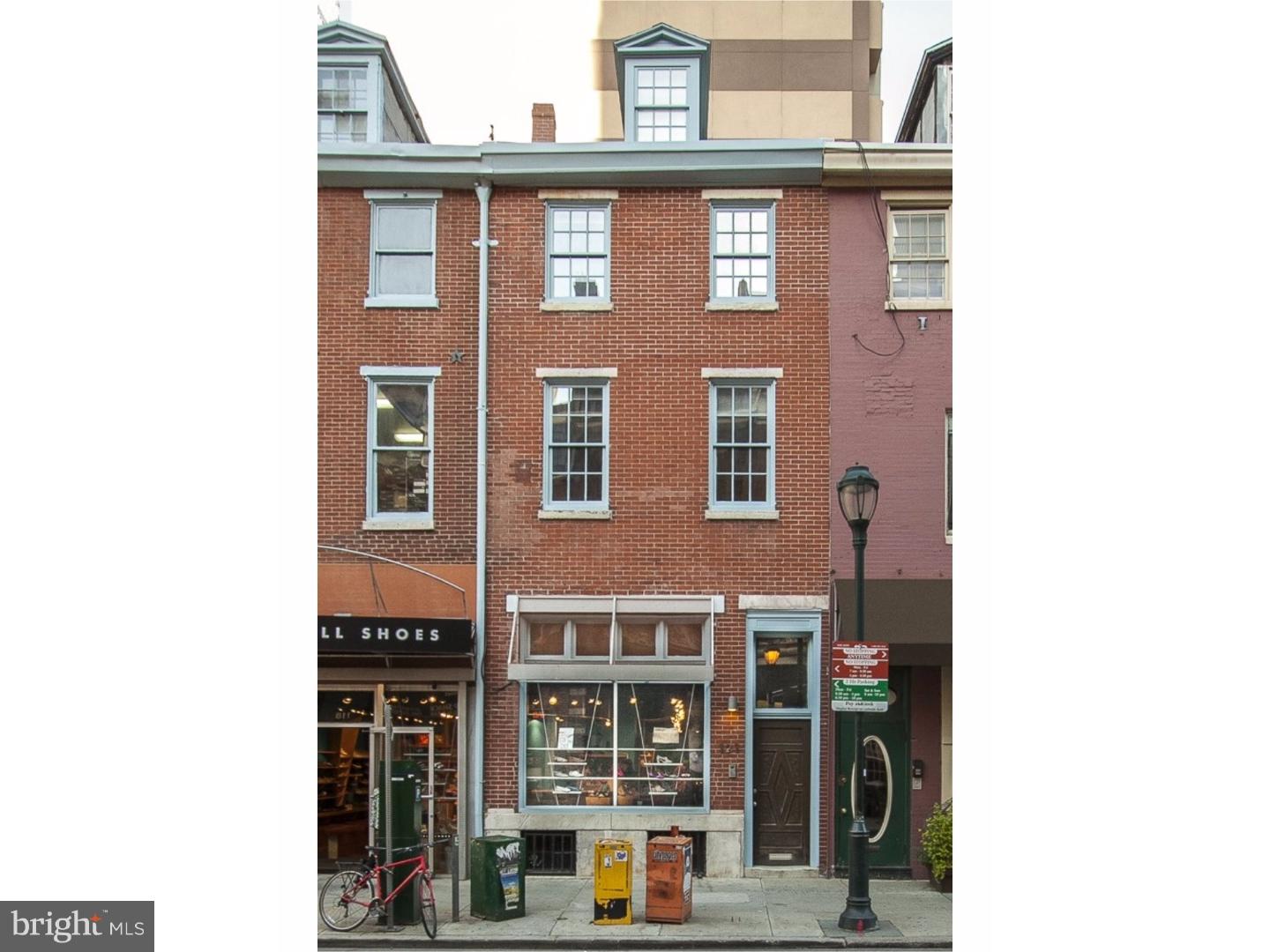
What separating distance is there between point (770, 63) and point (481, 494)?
44.9ft

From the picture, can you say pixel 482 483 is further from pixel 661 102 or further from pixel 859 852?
pixel 859 852

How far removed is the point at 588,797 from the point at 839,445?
18.2 feet

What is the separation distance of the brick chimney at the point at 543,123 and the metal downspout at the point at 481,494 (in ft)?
5.04

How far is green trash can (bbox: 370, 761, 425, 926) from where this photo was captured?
36.1ft

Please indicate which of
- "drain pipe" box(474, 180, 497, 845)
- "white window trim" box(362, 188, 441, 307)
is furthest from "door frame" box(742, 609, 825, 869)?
"white window trim" box(362, 188, 441, 307)

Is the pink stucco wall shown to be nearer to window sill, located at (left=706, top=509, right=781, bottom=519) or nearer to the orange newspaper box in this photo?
Answer: window sill, located at (left=706, top=509, right=781, bottom=519)

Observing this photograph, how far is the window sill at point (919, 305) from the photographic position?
14109 mm

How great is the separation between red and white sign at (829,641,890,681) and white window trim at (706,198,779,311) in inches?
197

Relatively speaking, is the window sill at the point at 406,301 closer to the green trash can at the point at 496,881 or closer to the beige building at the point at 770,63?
the green trash can at the point at 496,881

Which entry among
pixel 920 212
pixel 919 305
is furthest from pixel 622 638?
pixel 920 212

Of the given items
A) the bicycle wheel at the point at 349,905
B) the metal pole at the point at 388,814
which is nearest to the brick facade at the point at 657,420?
the metal pole at the point at 388,814

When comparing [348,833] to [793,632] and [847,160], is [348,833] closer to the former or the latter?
[793,632]

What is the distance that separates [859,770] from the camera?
11.6 meters

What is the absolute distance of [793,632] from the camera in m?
14.0
